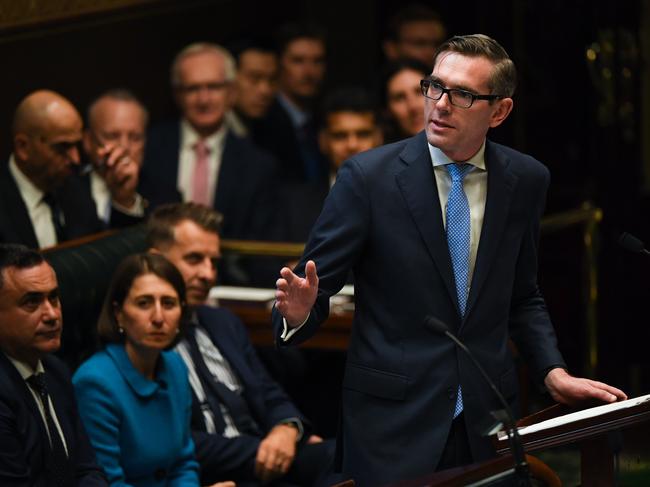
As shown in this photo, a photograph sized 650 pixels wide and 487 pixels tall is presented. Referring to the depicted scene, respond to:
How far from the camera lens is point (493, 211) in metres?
3.05

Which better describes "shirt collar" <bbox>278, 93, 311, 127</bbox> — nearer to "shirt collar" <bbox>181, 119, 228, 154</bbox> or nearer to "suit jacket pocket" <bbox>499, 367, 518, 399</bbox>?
"shirt collar" <bbox>181, 119, 228, 154</bbox>

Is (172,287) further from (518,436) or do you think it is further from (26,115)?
(518,436)

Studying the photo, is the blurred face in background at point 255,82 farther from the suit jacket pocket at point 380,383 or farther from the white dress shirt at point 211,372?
the suit jacket pocket at point 380,383

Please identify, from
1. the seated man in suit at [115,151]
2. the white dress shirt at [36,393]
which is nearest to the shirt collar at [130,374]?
the white dress shirt at [36,393]

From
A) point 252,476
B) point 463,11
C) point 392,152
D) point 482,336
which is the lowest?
point 252,476

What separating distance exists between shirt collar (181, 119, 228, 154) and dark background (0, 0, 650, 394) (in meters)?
0.56

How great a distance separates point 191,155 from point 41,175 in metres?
1.52

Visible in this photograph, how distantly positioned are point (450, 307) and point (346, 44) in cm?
531

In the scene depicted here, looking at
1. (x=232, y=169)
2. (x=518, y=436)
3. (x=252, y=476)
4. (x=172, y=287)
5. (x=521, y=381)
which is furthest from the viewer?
(x=232, y=169)

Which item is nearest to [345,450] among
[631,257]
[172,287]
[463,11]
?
[172,287]

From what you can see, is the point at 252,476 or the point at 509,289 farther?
the point at 252,476

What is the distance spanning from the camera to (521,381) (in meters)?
5.14

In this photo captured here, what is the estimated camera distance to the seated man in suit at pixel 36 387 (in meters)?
3.36

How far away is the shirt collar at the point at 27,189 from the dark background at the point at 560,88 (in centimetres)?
99
